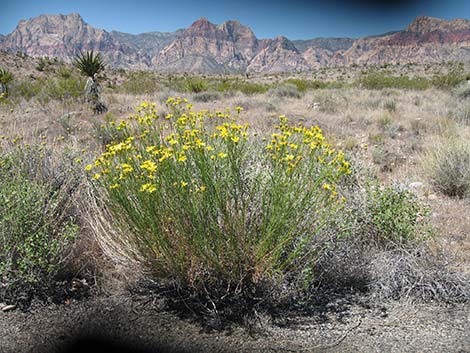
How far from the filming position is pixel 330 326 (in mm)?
2576

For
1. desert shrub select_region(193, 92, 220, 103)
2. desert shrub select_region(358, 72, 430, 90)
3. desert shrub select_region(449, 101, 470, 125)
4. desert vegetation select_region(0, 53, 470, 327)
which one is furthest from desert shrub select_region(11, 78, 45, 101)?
desert shrub select_region(358, 72, 430, 90)

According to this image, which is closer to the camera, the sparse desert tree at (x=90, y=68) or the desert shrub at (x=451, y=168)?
the desert shrub at (x=451, y=168)

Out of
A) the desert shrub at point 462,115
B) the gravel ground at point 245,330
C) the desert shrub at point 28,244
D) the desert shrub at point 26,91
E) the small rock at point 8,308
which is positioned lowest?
the gravel ground at point 245,330

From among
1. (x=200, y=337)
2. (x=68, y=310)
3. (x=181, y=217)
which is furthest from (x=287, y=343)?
(x=68, y=310)

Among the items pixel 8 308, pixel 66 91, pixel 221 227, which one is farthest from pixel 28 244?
pixel 66 91

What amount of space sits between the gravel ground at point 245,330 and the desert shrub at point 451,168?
2736mm

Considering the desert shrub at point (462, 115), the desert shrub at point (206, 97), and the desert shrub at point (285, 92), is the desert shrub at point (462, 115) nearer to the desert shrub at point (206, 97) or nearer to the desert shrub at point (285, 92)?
the desert shrub at point (285, 92)

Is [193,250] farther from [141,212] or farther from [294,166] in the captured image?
[294,166]

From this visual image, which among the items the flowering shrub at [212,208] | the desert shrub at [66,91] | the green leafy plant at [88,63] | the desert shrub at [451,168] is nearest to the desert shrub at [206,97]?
the green leafy plant at [88,63]

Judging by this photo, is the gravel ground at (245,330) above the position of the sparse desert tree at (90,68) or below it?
below

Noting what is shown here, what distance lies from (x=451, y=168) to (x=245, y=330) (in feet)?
13.4

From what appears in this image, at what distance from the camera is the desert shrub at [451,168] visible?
499 centimetres

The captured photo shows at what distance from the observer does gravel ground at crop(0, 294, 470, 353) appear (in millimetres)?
2377

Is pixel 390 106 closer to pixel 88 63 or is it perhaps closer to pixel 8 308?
pixel 88 63
